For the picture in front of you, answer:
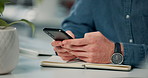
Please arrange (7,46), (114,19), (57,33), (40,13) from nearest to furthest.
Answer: (7,46), (57,33), (114,19), (40,13)

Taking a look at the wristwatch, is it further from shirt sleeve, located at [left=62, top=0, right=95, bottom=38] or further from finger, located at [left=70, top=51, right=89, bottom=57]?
shirt sleeve, located at [left=62, top=0, right=95, bottom=38]

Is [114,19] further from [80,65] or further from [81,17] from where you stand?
[80,65]

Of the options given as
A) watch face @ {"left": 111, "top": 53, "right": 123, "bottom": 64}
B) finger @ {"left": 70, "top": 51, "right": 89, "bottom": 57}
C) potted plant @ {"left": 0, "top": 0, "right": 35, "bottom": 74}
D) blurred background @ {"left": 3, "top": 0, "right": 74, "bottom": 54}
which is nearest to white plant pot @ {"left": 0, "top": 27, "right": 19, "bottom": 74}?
potted plant @ {"left": 0, "top": 0, "right": 35, "bottom": 74}

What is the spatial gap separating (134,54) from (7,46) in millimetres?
519

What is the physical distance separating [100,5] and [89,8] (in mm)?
68

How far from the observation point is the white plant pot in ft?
3.61

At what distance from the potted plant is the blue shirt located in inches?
25.1

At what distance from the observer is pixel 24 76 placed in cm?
112

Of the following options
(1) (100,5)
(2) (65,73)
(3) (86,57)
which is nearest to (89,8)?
(1) (100,5)

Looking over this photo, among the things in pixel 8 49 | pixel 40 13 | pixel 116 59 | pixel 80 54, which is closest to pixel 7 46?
pixel 8 49

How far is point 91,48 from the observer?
128 cm

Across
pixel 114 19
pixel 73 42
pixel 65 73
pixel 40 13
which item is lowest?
pixel 65 73

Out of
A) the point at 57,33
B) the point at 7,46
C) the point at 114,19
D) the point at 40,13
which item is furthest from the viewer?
the point at 40,13

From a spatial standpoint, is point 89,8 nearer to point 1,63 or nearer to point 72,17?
point 72,17
